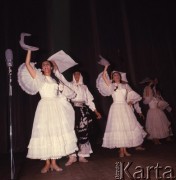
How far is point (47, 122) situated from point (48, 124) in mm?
34

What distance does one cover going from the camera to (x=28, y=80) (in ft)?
14.2

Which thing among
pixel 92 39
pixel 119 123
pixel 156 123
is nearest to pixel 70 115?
pixel 119 123

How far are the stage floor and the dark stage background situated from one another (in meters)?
1.74

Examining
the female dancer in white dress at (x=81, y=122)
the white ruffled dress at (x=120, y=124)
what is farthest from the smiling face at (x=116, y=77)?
the female dancer in white dress at (x=81, y=122)

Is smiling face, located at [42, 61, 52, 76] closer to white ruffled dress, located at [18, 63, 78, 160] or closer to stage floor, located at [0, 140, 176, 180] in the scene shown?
white ruffled dress, located at [18, 63, 78, 160]

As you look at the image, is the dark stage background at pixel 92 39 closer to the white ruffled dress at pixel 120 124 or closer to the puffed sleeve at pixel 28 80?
the white ruffled dress at pixel 120 124

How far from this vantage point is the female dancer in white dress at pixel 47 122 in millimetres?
4152

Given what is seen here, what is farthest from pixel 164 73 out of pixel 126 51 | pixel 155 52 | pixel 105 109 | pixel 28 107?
pixel 28 107

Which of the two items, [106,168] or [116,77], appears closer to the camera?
[106,168]

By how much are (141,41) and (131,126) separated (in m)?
3.90

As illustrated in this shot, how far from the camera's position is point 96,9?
309 inches

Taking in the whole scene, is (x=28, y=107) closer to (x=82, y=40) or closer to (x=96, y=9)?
(x=82, y=40)

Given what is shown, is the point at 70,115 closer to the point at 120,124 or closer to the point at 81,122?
the point at 81,122

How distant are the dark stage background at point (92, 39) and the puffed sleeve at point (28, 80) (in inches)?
94.1
